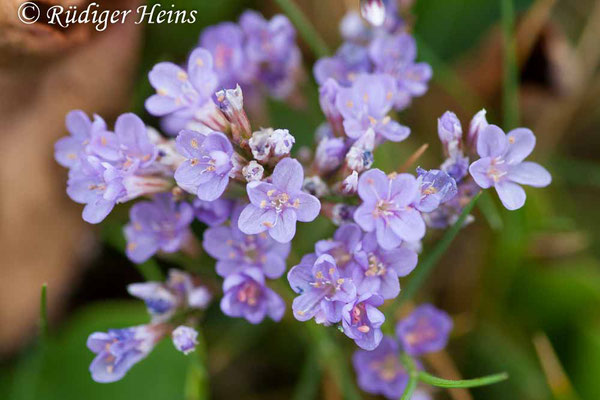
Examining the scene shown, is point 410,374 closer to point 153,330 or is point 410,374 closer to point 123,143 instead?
point 153,330

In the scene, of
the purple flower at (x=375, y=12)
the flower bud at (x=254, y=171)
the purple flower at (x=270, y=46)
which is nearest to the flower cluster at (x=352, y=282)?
the flower bud at (x=254, y=171)

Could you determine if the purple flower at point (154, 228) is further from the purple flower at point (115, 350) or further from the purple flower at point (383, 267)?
the purple flower at point (383, 267)

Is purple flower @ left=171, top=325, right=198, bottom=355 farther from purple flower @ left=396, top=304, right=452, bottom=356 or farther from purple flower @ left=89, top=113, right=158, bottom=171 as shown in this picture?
purple flower @ left=396, top=304, right=452, bottom=356

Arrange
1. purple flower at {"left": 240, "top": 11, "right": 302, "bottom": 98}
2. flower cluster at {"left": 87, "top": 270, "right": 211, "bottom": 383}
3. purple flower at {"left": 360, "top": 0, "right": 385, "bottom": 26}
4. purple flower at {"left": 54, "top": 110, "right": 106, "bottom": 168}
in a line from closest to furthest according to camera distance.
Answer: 1. flower cluster at {"left": 87, "top": 270, "right": 211, "bottom": 383}
2. purple flower at {"left": 54, "top": 110, "right": 106, "bottom": 168}
3. purple flower at {"left": 360, "top": 0, "right": 385, "bottom": 26}
4. purple flower at {"left": 240, "top": 11, "right": 302, "bottom": 98}

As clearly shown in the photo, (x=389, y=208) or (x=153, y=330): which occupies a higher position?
(x=389, y=208)

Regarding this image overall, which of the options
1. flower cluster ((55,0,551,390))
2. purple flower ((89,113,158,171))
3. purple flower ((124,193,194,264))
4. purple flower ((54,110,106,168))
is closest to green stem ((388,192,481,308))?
flower cluster ((55,0,551,390))

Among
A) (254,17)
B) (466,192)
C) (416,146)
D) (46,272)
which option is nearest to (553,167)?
(416,146)

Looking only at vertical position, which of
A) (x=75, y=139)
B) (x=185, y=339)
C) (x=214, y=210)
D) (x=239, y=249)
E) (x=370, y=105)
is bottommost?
(x=185, y=339)

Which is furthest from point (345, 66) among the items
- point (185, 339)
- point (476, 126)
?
point (185, 339)
